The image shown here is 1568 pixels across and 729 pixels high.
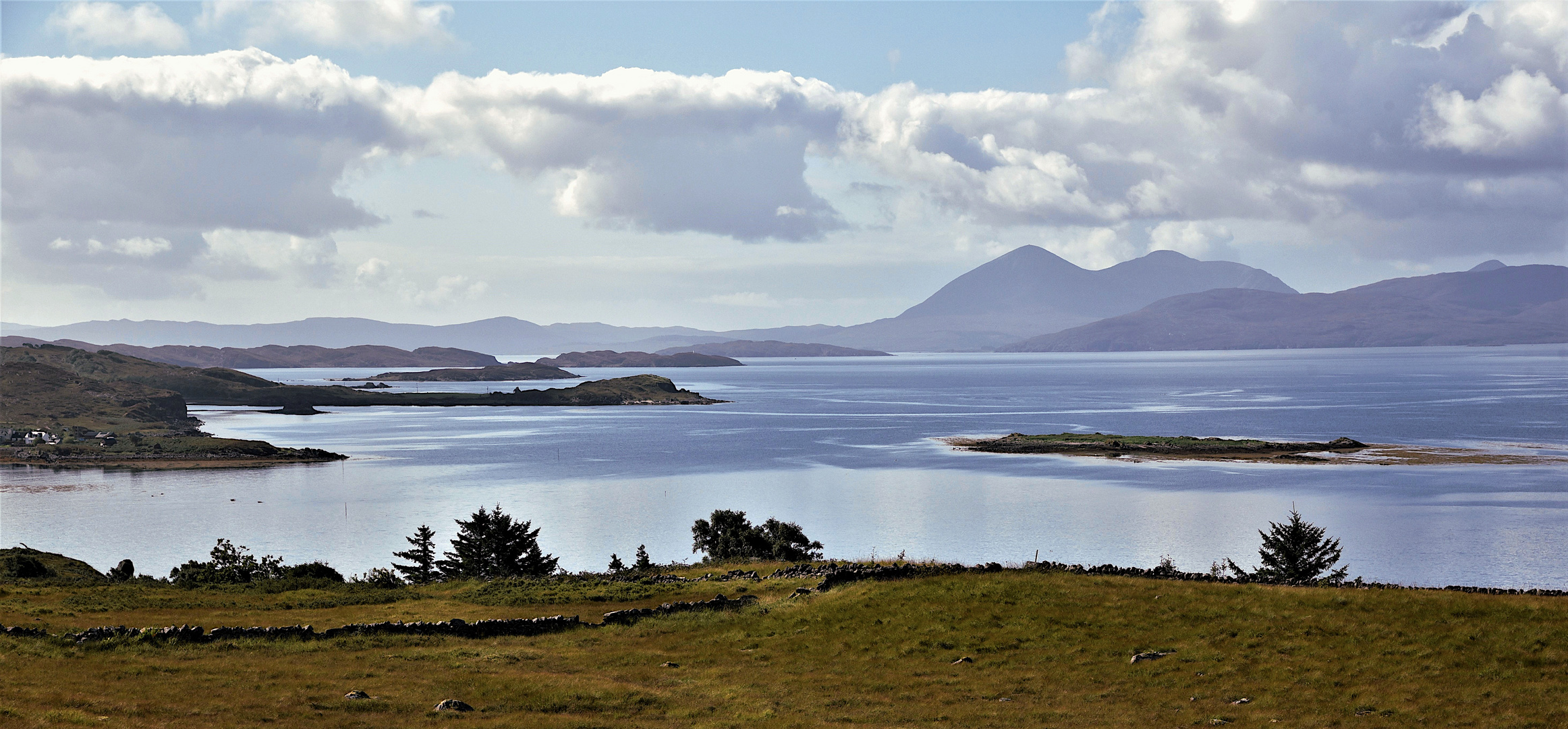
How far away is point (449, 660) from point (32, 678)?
9901 millimetres

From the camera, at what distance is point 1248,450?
14525cm

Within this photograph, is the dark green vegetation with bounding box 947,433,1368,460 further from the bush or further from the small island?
the bush

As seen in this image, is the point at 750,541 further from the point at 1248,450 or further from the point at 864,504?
the point at 1248,450

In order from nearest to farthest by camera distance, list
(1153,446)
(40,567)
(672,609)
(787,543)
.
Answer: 1. (672,609)
2. (40,567)
3. (787,543)
4. (1153,446)

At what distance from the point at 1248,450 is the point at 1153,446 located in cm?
1233

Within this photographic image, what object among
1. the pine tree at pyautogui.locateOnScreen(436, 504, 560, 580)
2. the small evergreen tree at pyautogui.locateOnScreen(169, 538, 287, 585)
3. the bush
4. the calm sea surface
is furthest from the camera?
the calm sea surface

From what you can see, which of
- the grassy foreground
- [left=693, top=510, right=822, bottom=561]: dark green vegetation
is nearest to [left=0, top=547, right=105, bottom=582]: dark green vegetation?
the grassy foreground

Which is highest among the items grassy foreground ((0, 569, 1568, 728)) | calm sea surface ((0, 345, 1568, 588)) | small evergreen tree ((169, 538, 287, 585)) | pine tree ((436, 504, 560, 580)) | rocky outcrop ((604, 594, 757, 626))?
grassy foreground ((0, 569, 1568, 728))

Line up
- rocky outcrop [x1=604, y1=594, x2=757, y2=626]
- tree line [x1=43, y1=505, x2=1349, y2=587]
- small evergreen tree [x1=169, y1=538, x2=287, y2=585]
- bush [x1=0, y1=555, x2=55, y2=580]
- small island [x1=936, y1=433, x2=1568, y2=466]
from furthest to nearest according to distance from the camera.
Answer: small island [x1=936, y1=433, x2=1568, y2=466]
bush [x1=0, y1=555, x2=55, y2=580]
tree line [x1=43, y1=505, x2=1349, y2=587]
small evergreen tree [x1=169, y1=538, x2=287, y2=585]
rocky outcrop [x1=604, y1=594, x2=757, y2=626]

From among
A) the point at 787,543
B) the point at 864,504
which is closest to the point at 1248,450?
the point at 864,504

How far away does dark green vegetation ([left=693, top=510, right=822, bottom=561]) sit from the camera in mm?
66500

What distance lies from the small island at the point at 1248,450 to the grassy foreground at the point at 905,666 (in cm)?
11460

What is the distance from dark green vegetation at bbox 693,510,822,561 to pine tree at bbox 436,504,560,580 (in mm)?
10410

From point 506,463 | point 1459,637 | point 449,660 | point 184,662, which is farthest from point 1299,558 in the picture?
point 506,463
